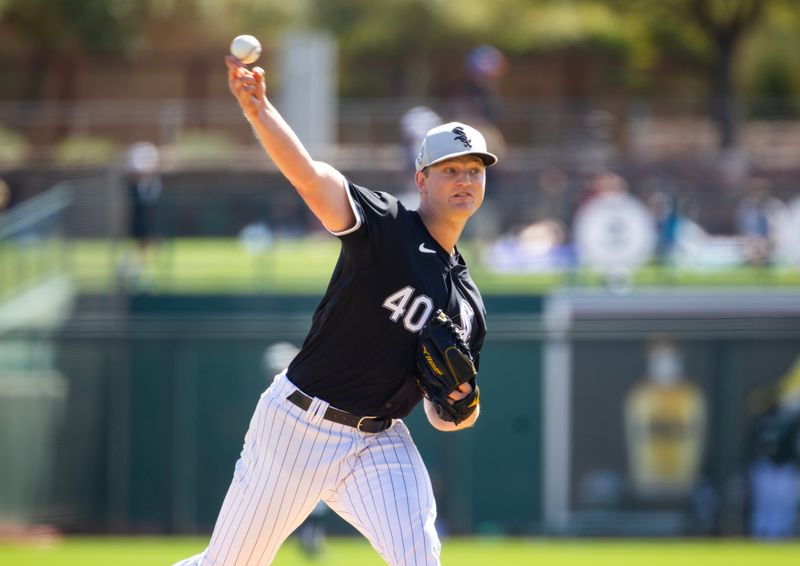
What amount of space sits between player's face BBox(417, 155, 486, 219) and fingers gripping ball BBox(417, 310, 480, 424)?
400mm

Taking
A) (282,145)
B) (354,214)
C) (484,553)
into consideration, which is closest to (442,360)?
(354,214)

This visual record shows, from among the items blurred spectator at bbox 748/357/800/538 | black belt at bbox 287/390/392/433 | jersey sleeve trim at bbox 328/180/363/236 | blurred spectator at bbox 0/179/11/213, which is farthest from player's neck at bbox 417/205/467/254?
blurred spectator at bbox 0/179/11/213

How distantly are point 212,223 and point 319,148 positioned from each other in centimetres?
598

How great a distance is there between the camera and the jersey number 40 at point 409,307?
460cm

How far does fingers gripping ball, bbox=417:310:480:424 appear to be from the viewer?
457cm

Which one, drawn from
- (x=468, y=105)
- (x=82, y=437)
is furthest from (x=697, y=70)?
(x=82, y=437)

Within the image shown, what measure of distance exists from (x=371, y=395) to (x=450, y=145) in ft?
3.20

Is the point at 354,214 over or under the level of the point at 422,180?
under

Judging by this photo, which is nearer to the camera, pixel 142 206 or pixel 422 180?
pixel 422 180

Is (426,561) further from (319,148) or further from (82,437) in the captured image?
(319,148)

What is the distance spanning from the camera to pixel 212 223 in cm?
1570

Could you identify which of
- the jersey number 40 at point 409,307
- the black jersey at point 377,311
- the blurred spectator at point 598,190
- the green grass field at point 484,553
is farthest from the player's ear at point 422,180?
the blurred spectator at point 598,190

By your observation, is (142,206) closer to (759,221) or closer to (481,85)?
(481,85)

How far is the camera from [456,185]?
4699mm
